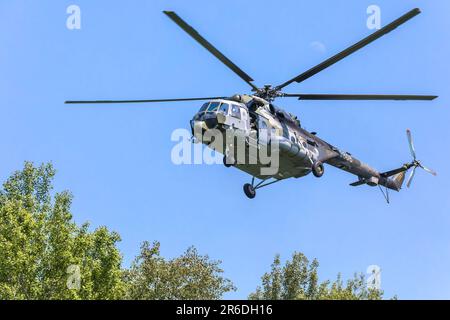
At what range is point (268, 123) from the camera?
3114cm

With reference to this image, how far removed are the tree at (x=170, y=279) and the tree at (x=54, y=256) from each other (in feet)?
21.3

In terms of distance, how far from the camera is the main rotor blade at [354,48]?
25891 millimetres

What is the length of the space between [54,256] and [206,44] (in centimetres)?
2272


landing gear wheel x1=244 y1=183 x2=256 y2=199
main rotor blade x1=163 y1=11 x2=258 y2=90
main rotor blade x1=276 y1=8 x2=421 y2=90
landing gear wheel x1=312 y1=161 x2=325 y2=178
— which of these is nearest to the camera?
main rotor blade x1=276 y1=8 x2=421 y2=90

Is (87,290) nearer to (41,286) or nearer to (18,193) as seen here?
(41,286)

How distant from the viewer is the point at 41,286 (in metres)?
44.1

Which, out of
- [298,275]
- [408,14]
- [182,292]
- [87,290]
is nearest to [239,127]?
[408,14]

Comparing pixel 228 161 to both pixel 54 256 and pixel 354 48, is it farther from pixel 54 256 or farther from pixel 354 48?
→ pixel 54 256

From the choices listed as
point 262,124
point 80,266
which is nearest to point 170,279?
point 80,266

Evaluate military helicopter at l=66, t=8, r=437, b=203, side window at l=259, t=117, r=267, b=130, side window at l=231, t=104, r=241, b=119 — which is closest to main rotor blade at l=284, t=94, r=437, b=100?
military helicopter at l=66, t=8, r=437, b=203

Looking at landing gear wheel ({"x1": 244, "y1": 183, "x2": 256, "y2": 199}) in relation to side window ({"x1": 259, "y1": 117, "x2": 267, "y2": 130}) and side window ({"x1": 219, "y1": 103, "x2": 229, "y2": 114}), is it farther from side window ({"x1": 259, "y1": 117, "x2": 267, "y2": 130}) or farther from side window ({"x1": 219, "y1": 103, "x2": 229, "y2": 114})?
side window ({"x1": 219, "y1": 103, "x2": 229, "y2": 114})

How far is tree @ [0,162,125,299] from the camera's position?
43562 mm

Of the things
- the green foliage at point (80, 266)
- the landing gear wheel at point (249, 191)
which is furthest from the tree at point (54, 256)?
the landing gear wheel at point (249, 191)
